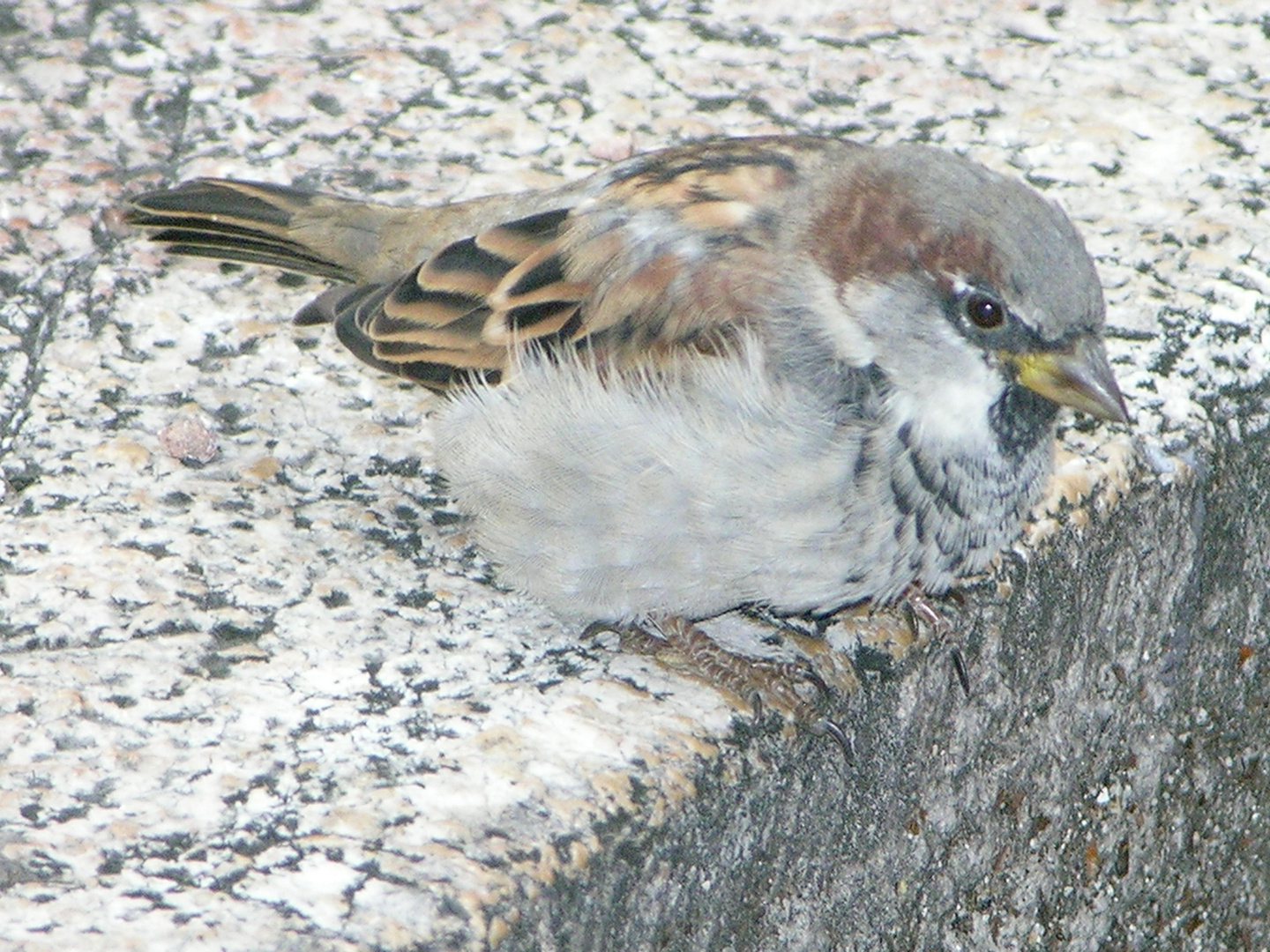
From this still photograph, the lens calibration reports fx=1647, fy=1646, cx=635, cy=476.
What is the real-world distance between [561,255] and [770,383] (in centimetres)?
45

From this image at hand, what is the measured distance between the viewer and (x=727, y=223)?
2535 mm

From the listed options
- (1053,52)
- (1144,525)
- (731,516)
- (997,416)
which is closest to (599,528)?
(731,516)

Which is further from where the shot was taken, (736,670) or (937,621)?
(937,621)

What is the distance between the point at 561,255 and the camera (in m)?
2.59

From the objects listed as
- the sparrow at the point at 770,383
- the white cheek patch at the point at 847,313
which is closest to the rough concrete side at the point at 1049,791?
the sparrow at the point at 770,383

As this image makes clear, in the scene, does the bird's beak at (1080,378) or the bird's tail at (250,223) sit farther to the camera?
the bird's tail at (250,223)

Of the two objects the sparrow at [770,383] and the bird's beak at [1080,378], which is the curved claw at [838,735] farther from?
the bird's beak at [1080,378]

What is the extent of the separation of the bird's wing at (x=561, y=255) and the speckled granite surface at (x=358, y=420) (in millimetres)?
140

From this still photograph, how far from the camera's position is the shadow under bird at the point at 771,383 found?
231 centimetres

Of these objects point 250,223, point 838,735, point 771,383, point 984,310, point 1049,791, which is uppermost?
point 984,310

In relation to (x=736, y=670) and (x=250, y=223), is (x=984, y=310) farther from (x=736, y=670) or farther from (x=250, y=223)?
(x=250, y=223)

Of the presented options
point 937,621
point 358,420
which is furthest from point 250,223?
point 937,621

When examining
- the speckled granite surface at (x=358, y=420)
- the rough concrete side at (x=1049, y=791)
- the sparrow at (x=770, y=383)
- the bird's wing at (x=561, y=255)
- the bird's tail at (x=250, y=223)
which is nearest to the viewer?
the speckled granite surface at (x=358, y=420)

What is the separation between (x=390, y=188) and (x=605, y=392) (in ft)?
3.21
